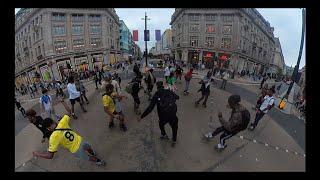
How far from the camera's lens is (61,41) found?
5.09m

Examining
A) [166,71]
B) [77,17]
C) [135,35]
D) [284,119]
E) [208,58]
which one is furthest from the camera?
[284,119]

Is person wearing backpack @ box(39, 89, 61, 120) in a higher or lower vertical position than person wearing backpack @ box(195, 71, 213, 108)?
lower

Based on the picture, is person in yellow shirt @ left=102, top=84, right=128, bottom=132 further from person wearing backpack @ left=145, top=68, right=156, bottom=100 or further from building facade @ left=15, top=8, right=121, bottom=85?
person wearing backpack @ left=145, top=68, right=156, bottom=100

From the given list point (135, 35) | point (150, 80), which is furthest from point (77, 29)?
point (150, 80)

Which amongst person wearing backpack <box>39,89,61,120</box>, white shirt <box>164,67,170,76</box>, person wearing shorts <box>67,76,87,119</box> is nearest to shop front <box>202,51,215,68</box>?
white shirt <box>164,67,170,76</box>

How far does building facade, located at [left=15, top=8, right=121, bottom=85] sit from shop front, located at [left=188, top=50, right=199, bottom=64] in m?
1.98

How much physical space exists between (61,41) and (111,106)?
209 cm

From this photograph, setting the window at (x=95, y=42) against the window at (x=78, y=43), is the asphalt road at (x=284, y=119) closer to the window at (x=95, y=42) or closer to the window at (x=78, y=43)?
the window at (x=95, y=42)

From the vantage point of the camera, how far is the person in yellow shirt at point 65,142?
398 cm

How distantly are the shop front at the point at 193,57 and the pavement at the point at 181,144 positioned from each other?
895 millimetres

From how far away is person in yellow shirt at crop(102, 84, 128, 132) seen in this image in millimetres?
5375

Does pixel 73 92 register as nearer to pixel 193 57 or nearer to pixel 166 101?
pixel 166 101
